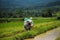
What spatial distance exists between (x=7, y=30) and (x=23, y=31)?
27 cm

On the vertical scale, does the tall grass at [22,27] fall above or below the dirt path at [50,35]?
above

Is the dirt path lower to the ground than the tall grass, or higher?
lower

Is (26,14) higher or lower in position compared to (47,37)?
higher

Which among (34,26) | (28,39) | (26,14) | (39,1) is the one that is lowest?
(28,39)

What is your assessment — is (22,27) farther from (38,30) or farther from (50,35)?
(50,35)

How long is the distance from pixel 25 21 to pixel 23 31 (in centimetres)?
18

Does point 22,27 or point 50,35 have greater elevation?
point 22,27

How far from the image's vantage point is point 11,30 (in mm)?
2953

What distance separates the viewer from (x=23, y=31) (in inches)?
117

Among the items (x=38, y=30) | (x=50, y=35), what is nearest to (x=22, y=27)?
(x=38, y=30)

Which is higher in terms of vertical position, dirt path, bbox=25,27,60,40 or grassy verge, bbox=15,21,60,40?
grassy verge, bbox=15,21,60,40

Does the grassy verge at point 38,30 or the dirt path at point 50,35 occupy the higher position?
the grassy verge at point 38,30

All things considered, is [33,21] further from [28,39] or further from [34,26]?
[28,39]

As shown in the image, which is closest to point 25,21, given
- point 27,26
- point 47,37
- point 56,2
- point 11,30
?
point 27,26
